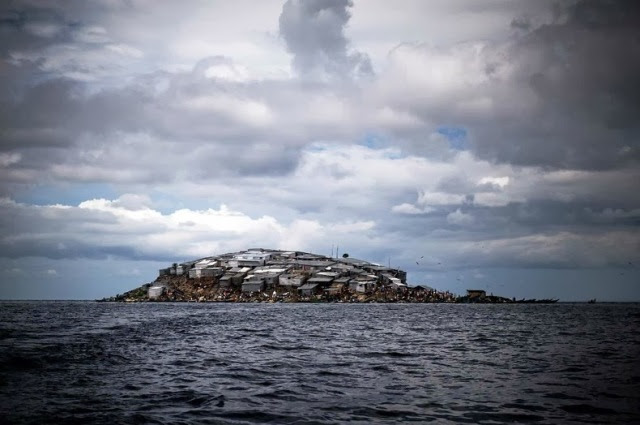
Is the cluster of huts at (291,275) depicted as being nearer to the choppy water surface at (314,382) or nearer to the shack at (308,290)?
the shack at (308,290)

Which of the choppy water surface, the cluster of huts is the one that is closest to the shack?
the cluster of huts

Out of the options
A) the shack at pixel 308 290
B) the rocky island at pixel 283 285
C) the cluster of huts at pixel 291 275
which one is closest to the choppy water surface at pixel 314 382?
the shack at pixel 308 290

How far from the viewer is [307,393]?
1919cm

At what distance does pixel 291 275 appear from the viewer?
585ft

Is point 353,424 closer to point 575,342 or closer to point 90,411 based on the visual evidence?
point 90,411

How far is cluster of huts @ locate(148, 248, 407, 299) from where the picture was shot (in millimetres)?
170750

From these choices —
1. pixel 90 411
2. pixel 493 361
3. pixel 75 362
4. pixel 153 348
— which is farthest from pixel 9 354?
pixel 493 361

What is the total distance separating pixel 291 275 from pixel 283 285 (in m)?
6.51

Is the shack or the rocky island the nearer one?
the shack

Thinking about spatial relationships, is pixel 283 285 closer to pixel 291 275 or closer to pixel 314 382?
pixel 291 275

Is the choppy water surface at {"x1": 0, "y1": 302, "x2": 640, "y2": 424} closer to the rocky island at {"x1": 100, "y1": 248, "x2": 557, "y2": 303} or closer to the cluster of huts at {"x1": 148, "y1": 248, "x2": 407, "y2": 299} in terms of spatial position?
the rocky island at {"x1": 100, "y1": 248, "x2": 557, "y2": 303}

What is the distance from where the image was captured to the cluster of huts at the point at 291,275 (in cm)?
17075

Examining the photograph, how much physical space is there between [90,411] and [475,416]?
12580 mm

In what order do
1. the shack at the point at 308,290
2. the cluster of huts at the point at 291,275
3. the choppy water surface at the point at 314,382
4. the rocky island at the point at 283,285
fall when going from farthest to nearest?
the cluster of huts at the point at 291,275 < the rocky island at the point at 283,285 < the shack at the point at 308,290 < the choppy water surface at the point at 314,382
